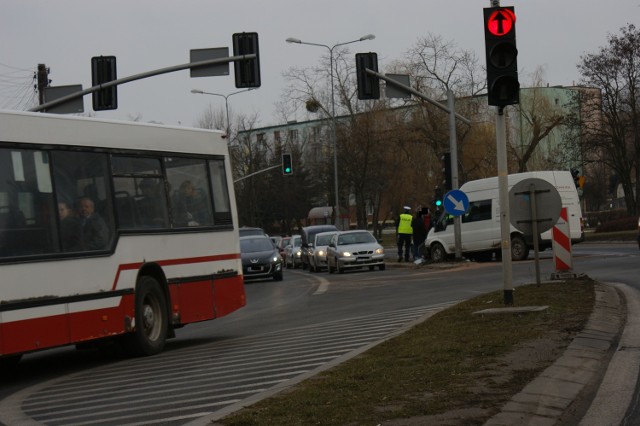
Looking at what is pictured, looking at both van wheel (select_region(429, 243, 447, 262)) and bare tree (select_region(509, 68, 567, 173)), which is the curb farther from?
bare tree (select_region(509, 68, 567, 173))

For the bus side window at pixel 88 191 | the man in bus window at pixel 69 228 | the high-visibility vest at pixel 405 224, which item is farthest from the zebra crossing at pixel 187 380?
the high-visibility vest at pixel 405 224

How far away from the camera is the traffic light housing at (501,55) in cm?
1313

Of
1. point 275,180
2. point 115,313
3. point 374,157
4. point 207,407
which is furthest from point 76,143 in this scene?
point 275,180

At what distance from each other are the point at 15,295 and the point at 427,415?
5943 millimetres

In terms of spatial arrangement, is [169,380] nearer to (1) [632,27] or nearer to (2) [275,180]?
(1) [632,27]

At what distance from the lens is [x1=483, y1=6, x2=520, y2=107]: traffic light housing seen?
43.1 ft

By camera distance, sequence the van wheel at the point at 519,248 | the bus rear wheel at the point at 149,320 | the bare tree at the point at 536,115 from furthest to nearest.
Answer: the bare tree at the point at 536,115 → the van wheel at the point at 519,248 → the bus rear wheel at the point at 149,320

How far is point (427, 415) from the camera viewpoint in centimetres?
695

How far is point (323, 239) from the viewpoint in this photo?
4394 centimetres

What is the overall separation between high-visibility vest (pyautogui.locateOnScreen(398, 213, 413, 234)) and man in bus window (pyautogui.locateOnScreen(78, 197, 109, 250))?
84.4 ft

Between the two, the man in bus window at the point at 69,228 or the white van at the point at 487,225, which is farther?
the white van at the point at 487,225

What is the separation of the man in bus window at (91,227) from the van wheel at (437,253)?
24.6 m

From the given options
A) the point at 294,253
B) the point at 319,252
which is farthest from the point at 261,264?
the point at 294,253

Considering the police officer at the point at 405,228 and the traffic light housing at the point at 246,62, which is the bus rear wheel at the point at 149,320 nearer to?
the traffic light housing at the point at 246,62
